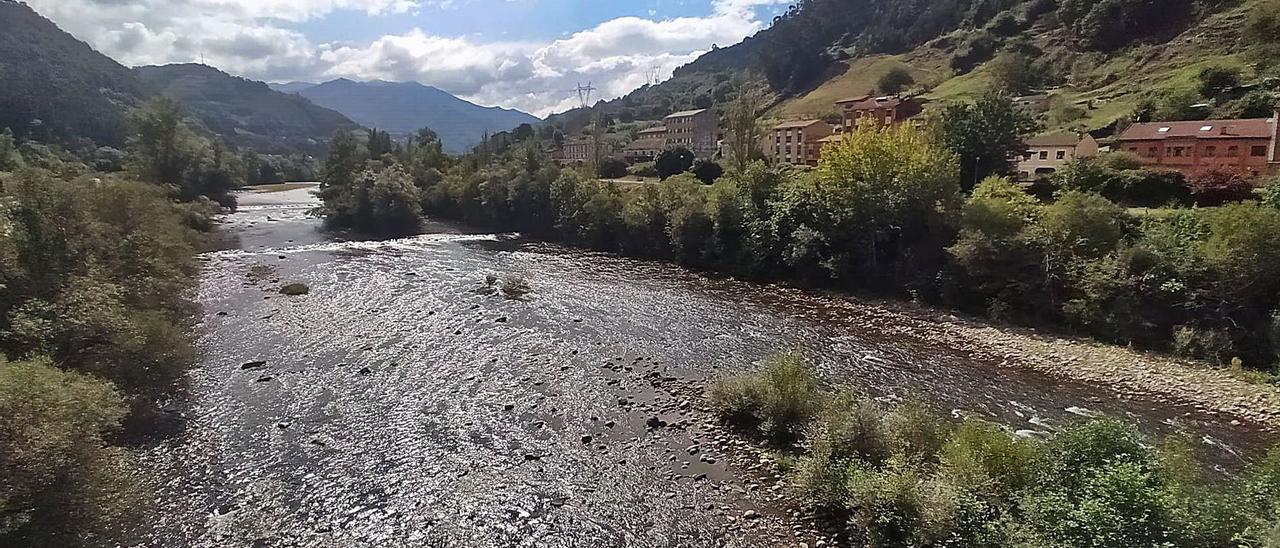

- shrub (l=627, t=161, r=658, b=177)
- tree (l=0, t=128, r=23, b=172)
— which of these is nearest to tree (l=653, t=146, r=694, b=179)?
shrub (l=627, t=161, r=658, b=177)

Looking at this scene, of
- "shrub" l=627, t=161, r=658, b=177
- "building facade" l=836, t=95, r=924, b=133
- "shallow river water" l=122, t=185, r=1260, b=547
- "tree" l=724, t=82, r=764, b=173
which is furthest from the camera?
"shrub" l=627, t=161, r=658, b=177

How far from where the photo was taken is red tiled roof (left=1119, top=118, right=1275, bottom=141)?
35.5 m

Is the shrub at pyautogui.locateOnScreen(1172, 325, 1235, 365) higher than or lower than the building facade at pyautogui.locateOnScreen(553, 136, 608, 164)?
lower

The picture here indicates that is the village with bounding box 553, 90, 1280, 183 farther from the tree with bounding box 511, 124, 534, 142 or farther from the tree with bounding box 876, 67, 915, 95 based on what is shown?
the tree with bounding box 511, 124, 534, 142

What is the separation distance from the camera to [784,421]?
17609mm

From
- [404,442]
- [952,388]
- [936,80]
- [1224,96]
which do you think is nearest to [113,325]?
[404,442]

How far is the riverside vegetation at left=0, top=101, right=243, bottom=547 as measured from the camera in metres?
10.9

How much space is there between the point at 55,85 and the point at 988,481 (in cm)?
16092

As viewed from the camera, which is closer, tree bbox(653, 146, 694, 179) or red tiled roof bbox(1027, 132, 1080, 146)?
red tiled roof bbox(1027, 132, 1080, 146)

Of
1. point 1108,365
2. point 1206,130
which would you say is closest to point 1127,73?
Answer: point 1206,130

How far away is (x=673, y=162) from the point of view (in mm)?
75688

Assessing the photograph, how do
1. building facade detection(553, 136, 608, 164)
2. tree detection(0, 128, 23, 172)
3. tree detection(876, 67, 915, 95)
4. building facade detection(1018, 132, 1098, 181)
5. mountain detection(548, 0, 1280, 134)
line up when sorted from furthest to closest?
building facade detection(553, 136, 608, 164) < tree detection(876, 67, 915, 95) < mountain detection(548, 0, 1280, 134) < tree detection(0, 128, 23, 172) < building facade detection(1018, 132, 1098, 181)

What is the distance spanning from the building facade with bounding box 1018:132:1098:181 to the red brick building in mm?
2388

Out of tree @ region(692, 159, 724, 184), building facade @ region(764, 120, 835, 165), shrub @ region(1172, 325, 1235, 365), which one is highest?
building facade @ region(764, 120, 835, 165)
